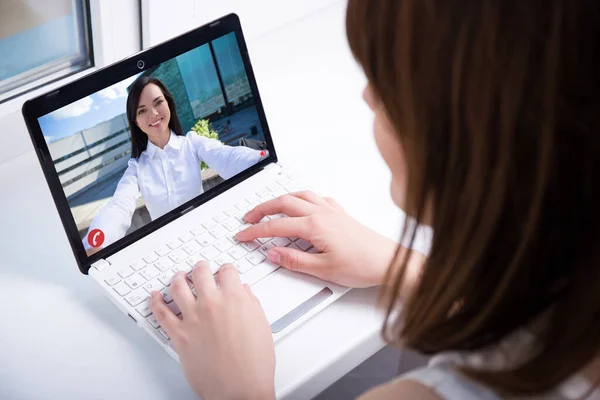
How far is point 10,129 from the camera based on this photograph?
918 mm

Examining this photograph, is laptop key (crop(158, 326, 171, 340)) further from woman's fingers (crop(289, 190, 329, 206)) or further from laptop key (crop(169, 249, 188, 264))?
woman's fingers (crop(289, 190, 329, 206))

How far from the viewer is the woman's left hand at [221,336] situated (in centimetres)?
59

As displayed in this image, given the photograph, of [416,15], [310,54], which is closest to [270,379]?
[416,15]

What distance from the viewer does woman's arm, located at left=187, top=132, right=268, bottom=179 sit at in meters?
0.79

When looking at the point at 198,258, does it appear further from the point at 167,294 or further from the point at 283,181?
the point at 283,181

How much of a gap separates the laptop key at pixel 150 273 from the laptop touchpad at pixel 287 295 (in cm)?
11

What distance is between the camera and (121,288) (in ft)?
2.29

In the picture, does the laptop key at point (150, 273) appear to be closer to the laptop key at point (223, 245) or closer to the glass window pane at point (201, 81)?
the laptop key at point (223, 245)

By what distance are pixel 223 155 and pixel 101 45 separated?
1.04ft

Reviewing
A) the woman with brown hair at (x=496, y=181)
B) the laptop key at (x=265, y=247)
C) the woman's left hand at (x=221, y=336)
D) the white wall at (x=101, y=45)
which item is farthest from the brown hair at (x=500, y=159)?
the white wall at (x=101, y=45)

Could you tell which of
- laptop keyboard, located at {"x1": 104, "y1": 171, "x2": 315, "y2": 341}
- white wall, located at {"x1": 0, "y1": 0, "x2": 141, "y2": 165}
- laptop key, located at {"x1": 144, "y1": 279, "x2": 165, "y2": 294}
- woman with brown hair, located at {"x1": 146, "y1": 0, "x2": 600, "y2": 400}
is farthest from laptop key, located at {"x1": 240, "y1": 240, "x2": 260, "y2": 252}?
white wall, located at {"x1": 0, "y1": 0, "x2": 141, "y2": 165}

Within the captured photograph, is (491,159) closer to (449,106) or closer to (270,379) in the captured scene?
(449,106)

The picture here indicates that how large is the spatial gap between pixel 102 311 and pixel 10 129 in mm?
354

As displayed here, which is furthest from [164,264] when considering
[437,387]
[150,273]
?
[437,387]
